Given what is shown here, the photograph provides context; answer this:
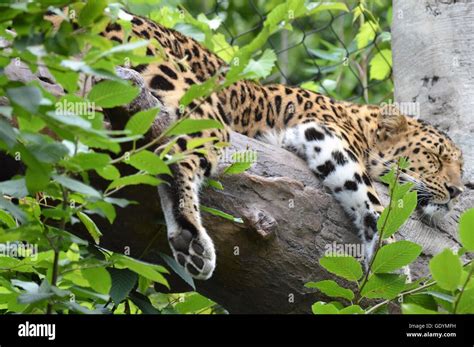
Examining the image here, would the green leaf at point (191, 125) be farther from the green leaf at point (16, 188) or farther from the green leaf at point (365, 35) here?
the green leaf at point (365, 35)

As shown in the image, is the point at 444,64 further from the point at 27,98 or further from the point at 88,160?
the point at 27,98

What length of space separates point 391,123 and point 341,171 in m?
0.63

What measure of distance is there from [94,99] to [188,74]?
3.81 feet

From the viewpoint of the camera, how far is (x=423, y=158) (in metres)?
3.29

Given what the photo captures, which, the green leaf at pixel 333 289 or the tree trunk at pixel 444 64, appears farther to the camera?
the tree trunk at pixel 444 64

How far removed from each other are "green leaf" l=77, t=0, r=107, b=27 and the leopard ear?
2.25m

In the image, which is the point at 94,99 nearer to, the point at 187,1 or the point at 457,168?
the point at 457,168

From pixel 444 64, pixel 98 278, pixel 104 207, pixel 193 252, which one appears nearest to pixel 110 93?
pixel 104 207

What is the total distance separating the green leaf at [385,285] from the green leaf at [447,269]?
307 mm

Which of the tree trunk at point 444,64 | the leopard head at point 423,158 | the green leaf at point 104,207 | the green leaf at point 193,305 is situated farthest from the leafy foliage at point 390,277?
the tree trunk at point 444,64

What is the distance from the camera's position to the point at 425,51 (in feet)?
10.8

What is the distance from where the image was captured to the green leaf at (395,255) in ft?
5.59

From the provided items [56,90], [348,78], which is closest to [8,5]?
[56,90]

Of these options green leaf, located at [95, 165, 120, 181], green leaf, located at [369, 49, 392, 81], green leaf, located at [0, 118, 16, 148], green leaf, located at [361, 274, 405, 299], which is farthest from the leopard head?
green leaf, located at [0, 118, 16, 148]
